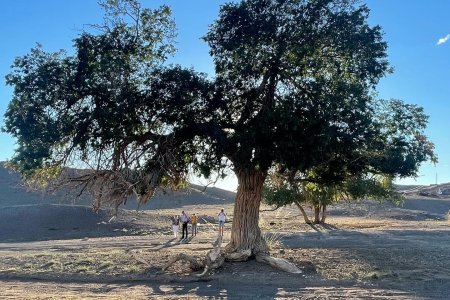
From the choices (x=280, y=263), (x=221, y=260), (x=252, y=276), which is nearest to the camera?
(x=252, y=276)

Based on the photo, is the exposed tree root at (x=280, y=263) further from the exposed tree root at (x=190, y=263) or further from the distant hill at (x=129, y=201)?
the distant hill at (x=129, y=201)

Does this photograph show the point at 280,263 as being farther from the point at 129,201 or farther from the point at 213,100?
the point at 129,201

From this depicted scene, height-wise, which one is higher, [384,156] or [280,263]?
[384,156]

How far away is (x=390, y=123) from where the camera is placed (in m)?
20.4

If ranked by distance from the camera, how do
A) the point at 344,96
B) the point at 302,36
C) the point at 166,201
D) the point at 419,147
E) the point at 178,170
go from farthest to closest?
the point at 166,201 → the point at 419,147 → the point at 178,170 → the point at 302,36 → the point at 344,96

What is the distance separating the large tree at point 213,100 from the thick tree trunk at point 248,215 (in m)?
0.65

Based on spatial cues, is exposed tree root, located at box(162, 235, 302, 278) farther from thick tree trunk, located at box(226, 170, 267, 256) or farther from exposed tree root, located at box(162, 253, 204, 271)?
thick tree trunk, located at box(226, 170, 267, 256)

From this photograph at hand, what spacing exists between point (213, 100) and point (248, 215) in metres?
4.49

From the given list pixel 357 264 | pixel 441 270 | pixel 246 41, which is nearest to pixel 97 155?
pixel 246 41

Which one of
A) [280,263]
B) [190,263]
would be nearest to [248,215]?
[280,263]

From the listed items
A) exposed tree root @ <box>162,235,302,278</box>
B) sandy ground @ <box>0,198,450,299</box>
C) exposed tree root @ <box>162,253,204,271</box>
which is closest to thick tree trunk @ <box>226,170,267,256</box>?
exposed tree root @ <box>162,235,302,278</box>

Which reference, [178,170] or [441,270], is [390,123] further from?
[178,170]

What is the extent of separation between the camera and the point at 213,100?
19.0 m

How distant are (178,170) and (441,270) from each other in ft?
31.5
